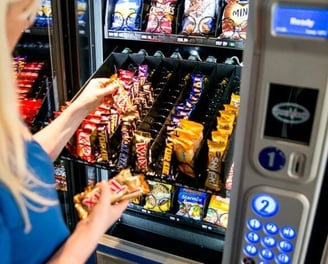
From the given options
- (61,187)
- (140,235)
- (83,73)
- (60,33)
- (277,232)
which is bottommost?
(140,235)

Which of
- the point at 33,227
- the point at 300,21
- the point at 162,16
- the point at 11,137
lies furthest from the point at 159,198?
the point at 300,21

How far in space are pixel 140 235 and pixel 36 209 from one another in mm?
915

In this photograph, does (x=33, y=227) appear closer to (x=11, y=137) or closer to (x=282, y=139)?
(x=11, y=137)

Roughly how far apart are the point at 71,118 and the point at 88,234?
446 millimetres

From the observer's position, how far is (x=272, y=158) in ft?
2.62

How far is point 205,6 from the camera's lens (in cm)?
134

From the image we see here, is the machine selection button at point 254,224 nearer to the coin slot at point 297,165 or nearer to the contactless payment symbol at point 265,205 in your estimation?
the contactless payment symbol at point 265,205

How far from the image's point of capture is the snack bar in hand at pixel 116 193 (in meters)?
0.94

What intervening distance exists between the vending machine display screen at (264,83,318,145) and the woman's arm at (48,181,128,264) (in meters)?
0.38

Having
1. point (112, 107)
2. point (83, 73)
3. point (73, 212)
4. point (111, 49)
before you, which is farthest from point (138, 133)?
point (73, 212)

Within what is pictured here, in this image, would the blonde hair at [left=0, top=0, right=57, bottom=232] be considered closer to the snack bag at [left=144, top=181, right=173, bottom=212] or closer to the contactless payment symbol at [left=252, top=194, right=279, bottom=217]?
the contactless payment symbol at [left=252, top=194, right=279, bottom=217]

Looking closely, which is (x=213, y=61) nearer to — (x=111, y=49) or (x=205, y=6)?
(x=205, y=6)

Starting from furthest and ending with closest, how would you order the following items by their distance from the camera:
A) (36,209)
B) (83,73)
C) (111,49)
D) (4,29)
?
(111,49), (83,73), (36,209), (4,29)

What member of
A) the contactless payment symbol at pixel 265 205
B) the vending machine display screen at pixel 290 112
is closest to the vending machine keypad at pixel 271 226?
the contactless payment symbol at pixel 265 205
